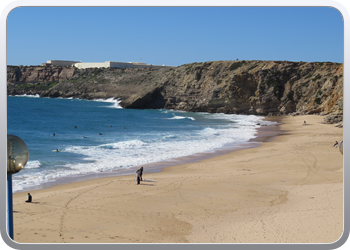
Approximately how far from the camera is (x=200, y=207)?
10828 mm

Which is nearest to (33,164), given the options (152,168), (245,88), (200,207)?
(152,168)

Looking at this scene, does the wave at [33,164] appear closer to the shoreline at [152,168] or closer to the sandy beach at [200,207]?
the shoreline at [152,168]

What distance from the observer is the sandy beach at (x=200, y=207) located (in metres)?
7.11

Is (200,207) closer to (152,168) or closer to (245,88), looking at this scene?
(152,168)

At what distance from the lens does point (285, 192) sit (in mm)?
12523

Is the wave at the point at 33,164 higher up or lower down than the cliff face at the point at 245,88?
lower down

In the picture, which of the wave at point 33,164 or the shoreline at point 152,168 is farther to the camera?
the wave at point 33,164

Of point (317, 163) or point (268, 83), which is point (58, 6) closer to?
point (317, 163)

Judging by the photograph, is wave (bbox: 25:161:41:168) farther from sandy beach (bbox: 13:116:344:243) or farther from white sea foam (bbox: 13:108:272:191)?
sandy beach (bbox: 13:116:344:243)

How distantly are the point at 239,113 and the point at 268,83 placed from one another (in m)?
7.27

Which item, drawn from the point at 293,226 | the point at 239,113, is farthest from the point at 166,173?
the point at 239,113

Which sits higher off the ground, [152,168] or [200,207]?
[200,207]

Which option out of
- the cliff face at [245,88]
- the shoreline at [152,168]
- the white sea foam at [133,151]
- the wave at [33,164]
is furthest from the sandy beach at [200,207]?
the cliff face at [245,88]

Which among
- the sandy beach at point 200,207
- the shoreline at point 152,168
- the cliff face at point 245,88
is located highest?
the cliff face at point 245,88
